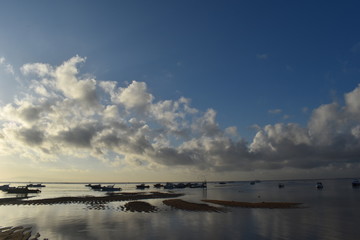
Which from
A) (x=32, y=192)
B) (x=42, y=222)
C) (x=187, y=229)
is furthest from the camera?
(x=32, y=192)

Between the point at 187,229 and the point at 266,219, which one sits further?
the point at 266,219

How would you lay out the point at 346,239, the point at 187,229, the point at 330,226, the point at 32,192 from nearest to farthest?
the point at 346,239
the point at 187,229
the point at 330,226
the point at 32,192

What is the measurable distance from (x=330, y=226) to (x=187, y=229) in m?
20.8

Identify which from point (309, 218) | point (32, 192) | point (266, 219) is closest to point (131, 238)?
point (266, 219)

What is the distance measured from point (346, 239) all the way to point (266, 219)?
47.5ft

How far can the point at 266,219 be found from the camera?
43.8 m

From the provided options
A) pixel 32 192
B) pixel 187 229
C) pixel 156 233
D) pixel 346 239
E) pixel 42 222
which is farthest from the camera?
pixel 32 192

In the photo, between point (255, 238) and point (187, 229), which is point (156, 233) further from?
point (255, 238)

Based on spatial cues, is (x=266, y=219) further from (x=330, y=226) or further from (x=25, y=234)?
(x=25, y=234)

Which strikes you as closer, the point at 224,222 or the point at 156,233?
the point at 156,233

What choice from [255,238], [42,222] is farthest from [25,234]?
[255,238]

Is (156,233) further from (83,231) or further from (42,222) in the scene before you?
(42,222)

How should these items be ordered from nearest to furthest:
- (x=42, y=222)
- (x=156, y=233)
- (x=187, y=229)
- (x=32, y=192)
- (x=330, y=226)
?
(x=156, y=233)
(x=187, y=229)
(x=330, y=226)
(x=42, y=222)
(x=32, y=192)

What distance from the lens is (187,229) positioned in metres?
35.6
